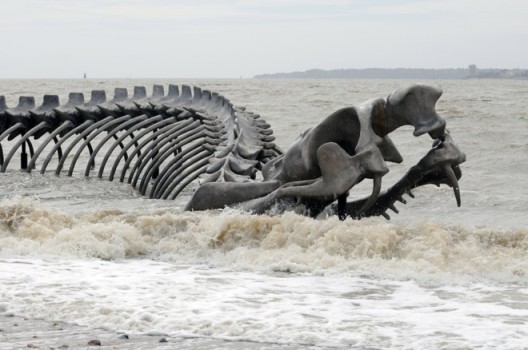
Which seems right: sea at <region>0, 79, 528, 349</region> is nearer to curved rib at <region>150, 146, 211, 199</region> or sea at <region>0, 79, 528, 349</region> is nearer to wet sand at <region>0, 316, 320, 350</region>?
wet sand at <region>0, 316, 320, 350</region>

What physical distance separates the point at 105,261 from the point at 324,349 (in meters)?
3.21

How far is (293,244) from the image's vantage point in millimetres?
8281

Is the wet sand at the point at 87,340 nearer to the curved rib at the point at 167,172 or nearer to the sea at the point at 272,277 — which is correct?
the sea at the point at 272,277

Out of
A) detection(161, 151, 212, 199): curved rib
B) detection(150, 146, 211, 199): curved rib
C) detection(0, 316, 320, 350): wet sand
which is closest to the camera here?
detection(0, 316, 320, 350): wet sand

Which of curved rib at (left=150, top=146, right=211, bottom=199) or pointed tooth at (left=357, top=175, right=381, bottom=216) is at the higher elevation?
pointed tooth at (left=357, top=175, right=381, bottom=216)

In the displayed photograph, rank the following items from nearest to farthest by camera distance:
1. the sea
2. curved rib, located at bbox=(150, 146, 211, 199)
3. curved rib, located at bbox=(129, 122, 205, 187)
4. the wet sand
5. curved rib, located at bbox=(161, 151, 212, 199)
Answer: the wet sand
the sea
curved rib, located at bbox=(161, 151, 212, 199)
curved rib, located at bbox=(150, 146, 211, 199)
curved rib, located at bbox=(129, 122, 205, 187)

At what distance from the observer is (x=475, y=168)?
54.9 feet

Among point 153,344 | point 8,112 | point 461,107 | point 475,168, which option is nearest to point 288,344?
point 153,344

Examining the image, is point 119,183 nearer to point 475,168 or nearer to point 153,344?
point 475,168

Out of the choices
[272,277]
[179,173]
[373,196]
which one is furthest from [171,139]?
[272,277]

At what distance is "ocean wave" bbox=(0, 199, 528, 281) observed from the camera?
769cm

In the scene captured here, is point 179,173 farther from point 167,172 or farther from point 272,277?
point 272,277

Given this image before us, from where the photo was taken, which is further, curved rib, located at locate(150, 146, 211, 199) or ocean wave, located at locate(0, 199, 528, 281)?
curved rib, located at locate(150, 146, 211, 199)

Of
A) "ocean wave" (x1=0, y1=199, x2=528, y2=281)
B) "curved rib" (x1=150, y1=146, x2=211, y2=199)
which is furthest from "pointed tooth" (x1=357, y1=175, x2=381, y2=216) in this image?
"curved rib" (x1=150, y1=146, x2=211, y2=199)
